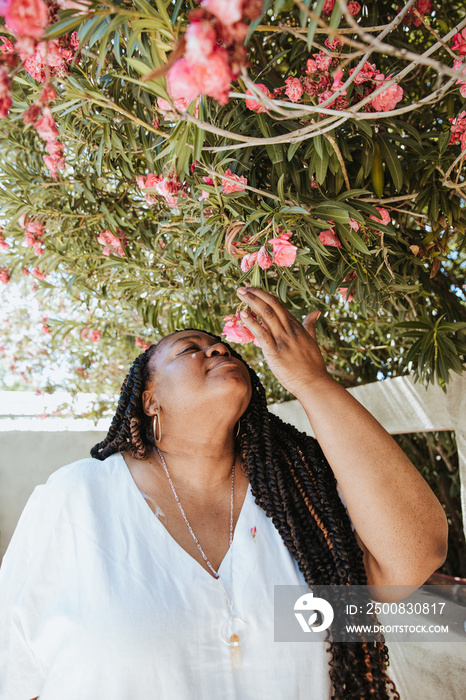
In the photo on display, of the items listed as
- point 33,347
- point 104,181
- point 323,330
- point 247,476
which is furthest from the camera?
point 33,347

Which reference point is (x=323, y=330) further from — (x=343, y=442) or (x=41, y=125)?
(x=41, y=125)

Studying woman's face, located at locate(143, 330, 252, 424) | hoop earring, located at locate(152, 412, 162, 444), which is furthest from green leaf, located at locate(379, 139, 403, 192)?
hoop earring, located at locate(152, 412, 162, 444)

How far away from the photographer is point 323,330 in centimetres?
268

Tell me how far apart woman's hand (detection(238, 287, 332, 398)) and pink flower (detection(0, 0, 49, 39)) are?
0.89 m

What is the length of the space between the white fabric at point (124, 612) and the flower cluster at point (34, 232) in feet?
3.66

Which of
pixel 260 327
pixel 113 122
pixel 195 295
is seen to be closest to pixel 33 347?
pixel 195 295

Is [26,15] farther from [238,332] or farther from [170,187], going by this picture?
[238,332]

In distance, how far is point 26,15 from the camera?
833mm

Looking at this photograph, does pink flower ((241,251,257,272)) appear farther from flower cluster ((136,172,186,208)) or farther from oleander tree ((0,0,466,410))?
flower cluster ((136,172,186,208))

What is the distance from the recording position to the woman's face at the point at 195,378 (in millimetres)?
1772

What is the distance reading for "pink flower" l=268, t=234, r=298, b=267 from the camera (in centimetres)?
148

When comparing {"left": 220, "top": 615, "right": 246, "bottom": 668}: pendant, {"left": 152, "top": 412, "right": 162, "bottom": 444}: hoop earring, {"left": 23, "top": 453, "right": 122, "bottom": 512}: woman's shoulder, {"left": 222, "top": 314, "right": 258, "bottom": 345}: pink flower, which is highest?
{"left": 222, "top": 314, "right": 258, "bottom": 345}: pink flower

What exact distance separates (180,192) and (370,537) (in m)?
1.22

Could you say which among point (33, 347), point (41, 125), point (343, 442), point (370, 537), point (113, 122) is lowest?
point (370, 537)
